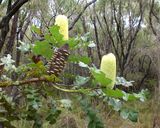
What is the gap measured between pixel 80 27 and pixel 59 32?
20961mm

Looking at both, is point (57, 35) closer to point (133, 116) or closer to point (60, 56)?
point (60, 56)

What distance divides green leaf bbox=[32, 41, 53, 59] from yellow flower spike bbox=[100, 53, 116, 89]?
175 mm

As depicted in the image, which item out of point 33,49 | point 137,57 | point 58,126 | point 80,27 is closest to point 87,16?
point 80,27

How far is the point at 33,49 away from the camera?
1082 millimetres

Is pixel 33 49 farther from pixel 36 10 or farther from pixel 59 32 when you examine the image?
pixel 36 10

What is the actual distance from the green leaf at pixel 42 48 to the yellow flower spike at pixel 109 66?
175 mm

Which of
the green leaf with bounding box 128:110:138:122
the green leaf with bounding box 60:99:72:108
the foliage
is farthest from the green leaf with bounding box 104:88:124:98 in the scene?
the green leaf with bounding box 60:99:72:108

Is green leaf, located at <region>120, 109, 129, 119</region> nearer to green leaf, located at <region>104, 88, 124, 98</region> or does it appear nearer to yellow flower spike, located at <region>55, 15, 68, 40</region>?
green leaf, located at <region>104, 88, 124, 98</region>

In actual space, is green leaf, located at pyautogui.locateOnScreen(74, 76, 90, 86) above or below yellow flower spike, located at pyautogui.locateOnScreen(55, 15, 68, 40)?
below

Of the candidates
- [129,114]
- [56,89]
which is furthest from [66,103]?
[129,114]

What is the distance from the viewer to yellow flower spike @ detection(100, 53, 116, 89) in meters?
0.96

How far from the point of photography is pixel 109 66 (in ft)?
3.15

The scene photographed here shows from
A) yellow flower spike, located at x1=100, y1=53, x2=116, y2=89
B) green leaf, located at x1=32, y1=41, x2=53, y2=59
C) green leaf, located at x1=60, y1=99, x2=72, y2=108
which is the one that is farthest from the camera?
green leaf, located at x1=60, y1=99, x2=72, y2=108

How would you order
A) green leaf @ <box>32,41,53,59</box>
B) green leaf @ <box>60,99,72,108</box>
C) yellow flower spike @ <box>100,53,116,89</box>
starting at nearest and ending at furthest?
yellow flower spike @ <box>100,53,116,89</box>, green leaf @ <box>32,41,53,59</box>, green leaf @ <box>60,99,72,108</box>
